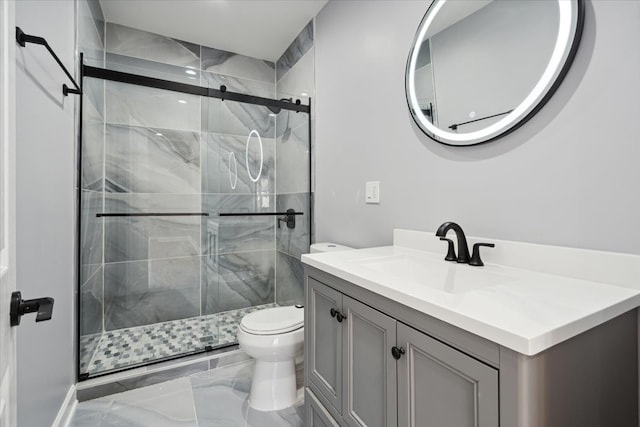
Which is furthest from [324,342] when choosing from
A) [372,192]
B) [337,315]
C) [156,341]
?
[156,341]

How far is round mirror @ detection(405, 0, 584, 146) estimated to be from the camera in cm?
95

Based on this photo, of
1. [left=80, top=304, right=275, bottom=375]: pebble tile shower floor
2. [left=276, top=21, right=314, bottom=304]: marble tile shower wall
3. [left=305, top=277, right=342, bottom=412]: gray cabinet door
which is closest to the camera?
[left=305, top=277, right=342, bottom=412]: gray cabinet door

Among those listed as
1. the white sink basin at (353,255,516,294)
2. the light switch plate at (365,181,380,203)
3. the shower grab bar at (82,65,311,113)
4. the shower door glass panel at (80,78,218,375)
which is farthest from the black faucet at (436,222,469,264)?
the shower door glass panel at (80,78,218,375)

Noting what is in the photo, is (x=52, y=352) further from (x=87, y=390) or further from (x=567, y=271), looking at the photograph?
(x=567, y=271)

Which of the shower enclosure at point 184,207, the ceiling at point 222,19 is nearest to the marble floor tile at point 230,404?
the shower enclosure at point 184,207

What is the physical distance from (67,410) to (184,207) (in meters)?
1.37

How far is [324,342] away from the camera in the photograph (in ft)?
3.89

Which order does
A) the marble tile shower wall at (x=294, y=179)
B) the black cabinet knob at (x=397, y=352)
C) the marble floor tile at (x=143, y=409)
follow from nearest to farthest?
1. the black cabinet knob at (x=397, y=352)
2. the marble floor tile at (x=143, y=409)
3. the marble tile shower wall at (x=294, y=179)

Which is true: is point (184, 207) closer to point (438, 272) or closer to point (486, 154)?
point (438, 272)

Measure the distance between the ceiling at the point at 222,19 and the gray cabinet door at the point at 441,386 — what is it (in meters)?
2.35

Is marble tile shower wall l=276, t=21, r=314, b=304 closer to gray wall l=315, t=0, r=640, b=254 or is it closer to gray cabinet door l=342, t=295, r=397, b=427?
gray wall l=315, t=0, r=640, b=254

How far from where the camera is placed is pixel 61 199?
1.45m

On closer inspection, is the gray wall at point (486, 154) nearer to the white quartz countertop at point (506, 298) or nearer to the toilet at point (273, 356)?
the white quartz countertop at point (506, 298)

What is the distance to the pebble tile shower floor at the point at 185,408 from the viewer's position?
1535 mm
